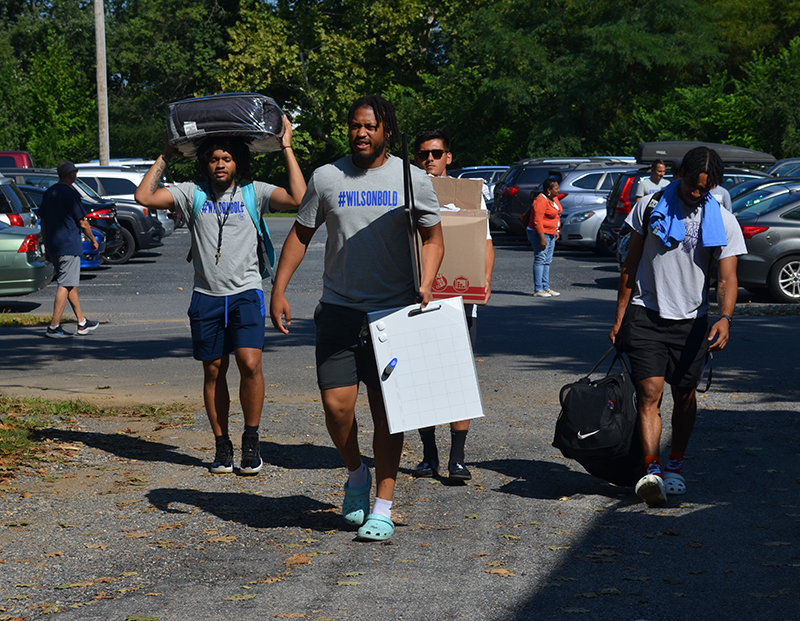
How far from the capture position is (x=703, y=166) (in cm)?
565

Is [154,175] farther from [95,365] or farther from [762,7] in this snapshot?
[762,7]

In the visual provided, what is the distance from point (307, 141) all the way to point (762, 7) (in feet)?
73.3

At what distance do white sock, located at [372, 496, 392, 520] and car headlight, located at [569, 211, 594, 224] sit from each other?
19512mm

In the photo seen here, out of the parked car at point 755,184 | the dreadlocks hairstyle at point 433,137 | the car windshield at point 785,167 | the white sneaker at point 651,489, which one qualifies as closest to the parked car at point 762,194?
the parked car at point 755,184

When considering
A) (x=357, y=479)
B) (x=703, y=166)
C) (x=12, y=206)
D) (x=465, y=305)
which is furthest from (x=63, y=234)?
(x=703, y=166)

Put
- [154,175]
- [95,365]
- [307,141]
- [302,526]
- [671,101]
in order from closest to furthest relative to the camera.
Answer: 1. [302,526]
2. [154,175]
3. [95,365]
4. [671,101]
5. [307,141]

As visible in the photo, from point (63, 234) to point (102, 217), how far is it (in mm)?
9513

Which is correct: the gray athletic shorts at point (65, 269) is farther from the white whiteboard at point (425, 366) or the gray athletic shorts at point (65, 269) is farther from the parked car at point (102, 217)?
the parked car at point (102, 217)

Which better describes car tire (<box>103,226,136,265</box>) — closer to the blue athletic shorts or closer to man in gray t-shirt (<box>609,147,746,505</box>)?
the blue athletic shorts

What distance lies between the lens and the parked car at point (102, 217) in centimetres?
2125

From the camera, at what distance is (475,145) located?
47.8 metres

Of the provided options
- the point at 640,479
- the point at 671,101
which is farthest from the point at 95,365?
the point at 671,101

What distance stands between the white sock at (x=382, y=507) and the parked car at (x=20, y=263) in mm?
11055

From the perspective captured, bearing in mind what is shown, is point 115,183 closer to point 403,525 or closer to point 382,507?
point 403,525
